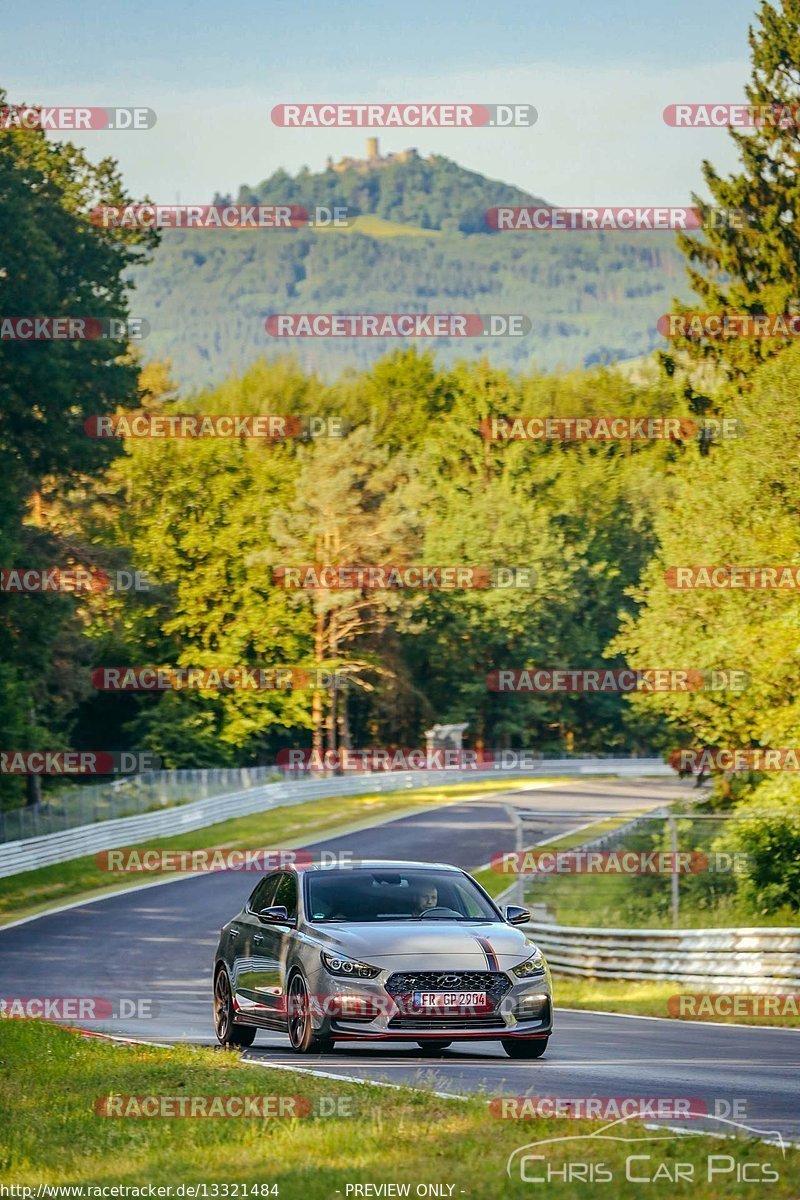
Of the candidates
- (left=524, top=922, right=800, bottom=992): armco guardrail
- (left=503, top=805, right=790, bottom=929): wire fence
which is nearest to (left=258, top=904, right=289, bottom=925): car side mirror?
(left=524, top=922, right=800, bottom=992): armco guardrail

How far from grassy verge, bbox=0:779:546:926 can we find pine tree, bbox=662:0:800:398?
17727 mm

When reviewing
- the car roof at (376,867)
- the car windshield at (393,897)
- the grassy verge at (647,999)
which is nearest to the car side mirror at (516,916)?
the car windshield at (393,897)

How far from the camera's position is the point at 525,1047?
14.6 m

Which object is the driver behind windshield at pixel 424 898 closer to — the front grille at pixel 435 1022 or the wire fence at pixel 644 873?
the front grille at pixel 435 1022

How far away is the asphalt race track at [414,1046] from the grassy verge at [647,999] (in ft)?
2.46

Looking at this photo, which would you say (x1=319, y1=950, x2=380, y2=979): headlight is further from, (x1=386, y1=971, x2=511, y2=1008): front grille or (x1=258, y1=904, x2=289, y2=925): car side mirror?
(x1=258, y1=904, x2=289, y2=925): car side mirror

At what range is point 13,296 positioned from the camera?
49.0m

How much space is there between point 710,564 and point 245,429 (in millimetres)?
46938

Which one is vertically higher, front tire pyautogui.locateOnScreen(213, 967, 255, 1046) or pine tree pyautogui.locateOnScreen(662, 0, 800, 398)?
pine tree pyautogui.locateOnScreen(662, 0, 800, 398)

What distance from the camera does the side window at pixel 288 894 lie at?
1520cm

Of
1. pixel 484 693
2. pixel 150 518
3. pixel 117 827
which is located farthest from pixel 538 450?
pixel 117 827

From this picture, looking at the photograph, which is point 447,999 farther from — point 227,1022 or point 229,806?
point 229,806

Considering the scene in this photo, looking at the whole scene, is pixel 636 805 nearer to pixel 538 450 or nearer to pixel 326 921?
pixel 538 450

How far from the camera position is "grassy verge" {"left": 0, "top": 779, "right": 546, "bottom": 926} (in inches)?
1730
